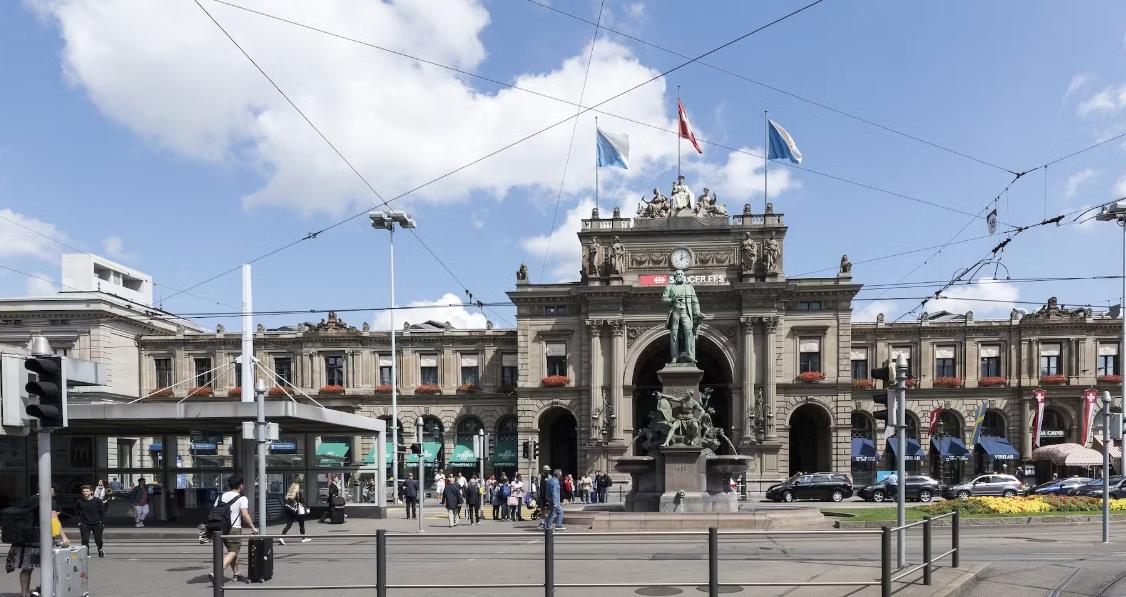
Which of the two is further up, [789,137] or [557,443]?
[789,137]

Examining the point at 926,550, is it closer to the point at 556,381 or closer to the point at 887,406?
the point at 887,406

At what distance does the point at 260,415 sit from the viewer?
23.5 metres

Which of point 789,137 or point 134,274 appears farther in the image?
point 134,274

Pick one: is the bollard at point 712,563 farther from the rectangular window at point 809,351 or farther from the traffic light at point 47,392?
the rectangular window at point 809,351

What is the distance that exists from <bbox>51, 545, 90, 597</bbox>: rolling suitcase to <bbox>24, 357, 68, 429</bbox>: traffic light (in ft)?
6.36

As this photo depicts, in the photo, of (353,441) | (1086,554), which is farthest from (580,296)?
(1086,554)

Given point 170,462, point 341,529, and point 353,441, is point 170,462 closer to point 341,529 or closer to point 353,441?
point 341,529

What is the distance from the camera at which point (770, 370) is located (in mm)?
59562

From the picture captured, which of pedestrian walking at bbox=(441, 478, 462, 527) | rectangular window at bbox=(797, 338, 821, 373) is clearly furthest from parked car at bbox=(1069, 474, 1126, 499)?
pedestrian walking at bbox=(441, 478, 462, 527)

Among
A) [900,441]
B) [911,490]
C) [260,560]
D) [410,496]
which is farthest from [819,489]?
[260,560]

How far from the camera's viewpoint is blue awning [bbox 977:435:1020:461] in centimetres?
6144

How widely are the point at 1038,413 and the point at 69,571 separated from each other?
6290 cm

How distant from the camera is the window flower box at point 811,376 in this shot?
60737mm

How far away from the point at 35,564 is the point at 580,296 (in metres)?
50.1
